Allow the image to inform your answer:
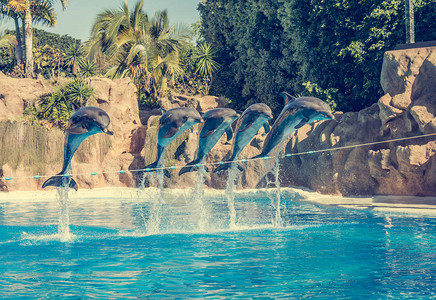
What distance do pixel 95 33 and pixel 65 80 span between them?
2879 millimetres

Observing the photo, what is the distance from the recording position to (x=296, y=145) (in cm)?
1767

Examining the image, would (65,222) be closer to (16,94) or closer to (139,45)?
(16,94)

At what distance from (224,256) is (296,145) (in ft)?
30.7

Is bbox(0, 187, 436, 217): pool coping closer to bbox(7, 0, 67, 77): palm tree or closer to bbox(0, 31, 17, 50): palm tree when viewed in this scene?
bbox(7, 0, 67, 77): palm tree

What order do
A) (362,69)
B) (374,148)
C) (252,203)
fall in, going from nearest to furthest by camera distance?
(374,148) < (252,203) < (362,69)

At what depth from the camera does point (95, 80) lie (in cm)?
2242

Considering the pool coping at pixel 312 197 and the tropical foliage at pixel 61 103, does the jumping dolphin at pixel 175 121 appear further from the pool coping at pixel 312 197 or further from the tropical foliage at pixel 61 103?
the tropical foliage at pixel 61 103

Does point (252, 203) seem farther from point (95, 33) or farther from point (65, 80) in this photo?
point (95, 33)

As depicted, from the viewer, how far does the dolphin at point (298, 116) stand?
9570mm

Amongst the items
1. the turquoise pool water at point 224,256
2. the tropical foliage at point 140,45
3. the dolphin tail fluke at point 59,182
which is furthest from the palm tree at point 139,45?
the dolphin tail fluke at point 59,182

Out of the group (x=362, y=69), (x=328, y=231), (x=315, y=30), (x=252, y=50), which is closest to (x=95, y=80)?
(x=252, y=50)

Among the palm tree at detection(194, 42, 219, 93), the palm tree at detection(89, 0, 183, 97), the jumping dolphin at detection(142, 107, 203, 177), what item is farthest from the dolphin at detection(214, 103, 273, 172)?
the palm tree at detection(194, 42, 219, 93)

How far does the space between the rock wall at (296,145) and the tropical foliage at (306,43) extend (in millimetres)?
2369

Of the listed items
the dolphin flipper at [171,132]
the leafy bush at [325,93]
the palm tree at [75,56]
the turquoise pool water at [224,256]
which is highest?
the palm tree at [75,56]
